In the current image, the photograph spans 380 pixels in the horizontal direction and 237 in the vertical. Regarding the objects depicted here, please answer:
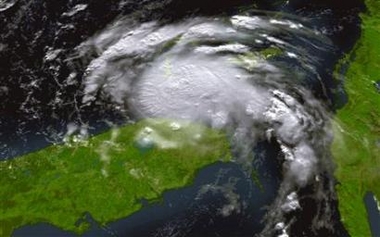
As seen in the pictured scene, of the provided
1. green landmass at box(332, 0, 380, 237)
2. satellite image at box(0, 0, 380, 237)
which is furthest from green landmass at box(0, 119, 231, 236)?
green landmass at box(332, 0, 380, 237)

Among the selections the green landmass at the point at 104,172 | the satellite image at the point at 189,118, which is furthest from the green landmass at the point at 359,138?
the green landmass at the point at 104,172

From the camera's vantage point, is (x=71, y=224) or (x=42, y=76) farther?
(x=42, y=76)

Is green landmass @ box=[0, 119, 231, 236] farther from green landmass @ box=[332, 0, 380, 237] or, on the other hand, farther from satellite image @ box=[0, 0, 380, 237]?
green landmass @ box=[332, 0, 380, 237]

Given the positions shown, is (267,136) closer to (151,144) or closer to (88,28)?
(151,144)

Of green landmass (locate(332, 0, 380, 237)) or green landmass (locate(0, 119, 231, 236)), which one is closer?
green landmass (locate(0, 119, 231, 236))

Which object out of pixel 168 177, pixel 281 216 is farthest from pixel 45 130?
pixel 281 216

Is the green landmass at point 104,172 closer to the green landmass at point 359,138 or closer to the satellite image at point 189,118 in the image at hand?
the satellite image at point 189,118
